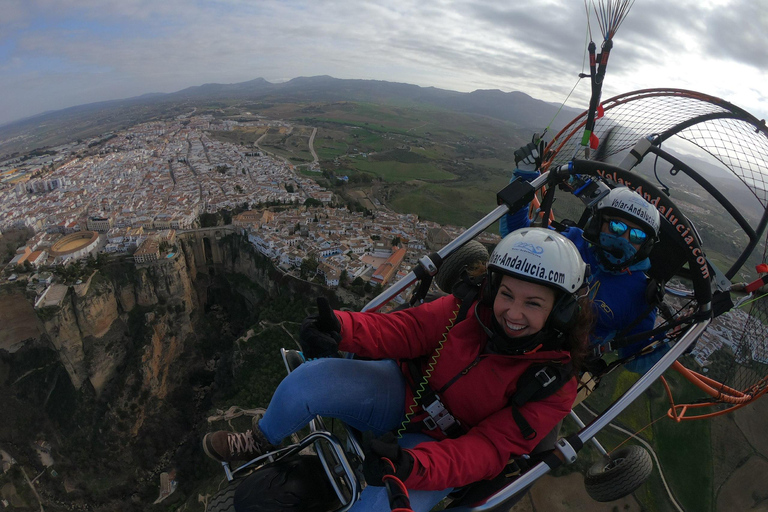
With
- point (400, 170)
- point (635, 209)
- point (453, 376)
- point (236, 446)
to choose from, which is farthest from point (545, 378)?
point (400, 170)

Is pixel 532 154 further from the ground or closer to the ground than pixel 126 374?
further from the ground

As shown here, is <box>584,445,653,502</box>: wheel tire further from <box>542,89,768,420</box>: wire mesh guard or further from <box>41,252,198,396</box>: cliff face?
<box>41,252,198,396</box>: cliff face

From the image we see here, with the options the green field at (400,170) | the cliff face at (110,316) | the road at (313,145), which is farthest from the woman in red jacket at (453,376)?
the road at (313,145)

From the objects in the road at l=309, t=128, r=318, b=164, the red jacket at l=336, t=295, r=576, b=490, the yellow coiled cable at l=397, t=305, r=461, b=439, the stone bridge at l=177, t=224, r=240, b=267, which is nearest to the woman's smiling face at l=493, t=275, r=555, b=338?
the red jacket at l=336, t=295, r=576, b=490

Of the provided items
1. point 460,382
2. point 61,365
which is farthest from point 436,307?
point 61,365

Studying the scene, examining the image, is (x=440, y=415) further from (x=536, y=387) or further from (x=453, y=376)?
(x=536, y=387)
